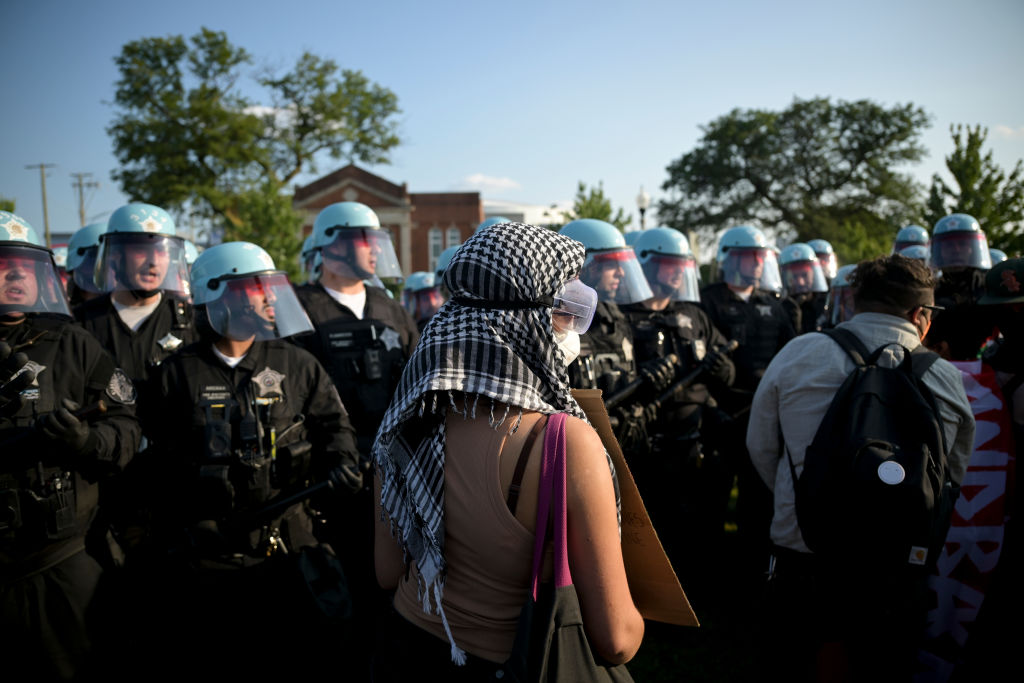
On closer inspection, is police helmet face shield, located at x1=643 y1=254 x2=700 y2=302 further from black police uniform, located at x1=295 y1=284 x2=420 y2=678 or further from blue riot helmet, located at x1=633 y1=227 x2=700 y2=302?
black police uniform, located at x1=295 y1=284 x2=420 y2=678

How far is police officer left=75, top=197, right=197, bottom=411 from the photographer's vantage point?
4500 mm

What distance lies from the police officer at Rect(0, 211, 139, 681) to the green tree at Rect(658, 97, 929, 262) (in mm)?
42346

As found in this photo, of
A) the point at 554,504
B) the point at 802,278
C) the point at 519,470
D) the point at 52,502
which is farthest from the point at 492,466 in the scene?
the point at 802,278

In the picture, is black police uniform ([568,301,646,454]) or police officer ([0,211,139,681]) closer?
police officer ([0,211,139,681])

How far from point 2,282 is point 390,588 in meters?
2.47

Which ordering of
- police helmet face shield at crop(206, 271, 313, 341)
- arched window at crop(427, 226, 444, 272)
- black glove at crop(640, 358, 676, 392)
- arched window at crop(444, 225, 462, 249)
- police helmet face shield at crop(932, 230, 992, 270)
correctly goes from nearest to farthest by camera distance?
police helmet face shield at crop(206, 271, 313, 341) < black glove at crop(640, 358, 676, 392) < police helmet face shield at crop(932, 230, 992, 270) < arched window at crop(444, 225, 462, 249) < arched window at crop(427, 226, 444, 272)

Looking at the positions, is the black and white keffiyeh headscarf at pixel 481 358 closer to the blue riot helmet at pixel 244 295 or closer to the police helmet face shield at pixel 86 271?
the blue riot helmet at pixel 244 295

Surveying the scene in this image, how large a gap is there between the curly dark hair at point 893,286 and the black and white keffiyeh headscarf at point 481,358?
5.76 ft

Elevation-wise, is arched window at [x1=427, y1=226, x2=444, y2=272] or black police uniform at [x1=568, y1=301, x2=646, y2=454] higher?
arched window at [x1=427, y1=226, x2=444, y2=272]

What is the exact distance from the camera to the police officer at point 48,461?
286 cm

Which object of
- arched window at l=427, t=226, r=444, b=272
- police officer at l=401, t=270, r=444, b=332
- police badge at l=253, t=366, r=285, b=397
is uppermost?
arched window at l=427, t=226, r=444, b=272

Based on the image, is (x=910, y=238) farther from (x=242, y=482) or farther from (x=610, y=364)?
(x=242, y=482)

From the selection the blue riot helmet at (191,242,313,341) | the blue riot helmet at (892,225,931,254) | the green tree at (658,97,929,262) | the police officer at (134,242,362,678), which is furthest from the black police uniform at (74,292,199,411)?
the green tree at (658,97,929,262)

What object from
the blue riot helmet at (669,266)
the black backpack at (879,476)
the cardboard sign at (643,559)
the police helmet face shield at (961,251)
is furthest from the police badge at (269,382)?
the police helmet face shield at (961,251)
